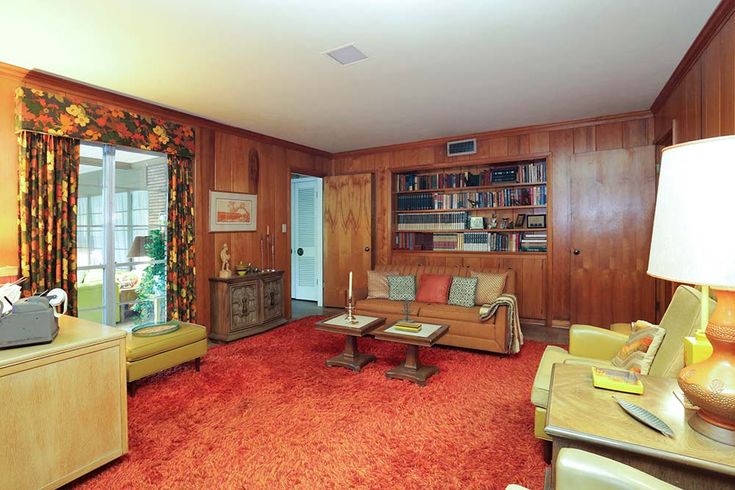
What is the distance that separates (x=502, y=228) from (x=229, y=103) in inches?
147

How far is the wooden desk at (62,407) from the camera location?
1.67m

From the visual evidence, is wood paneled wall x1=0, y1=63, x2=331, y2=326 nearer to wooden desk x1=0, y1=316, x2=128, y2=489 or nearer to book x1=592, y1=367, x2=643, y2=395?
wooden desk x1=0, y1=316, x2=128, y2=489

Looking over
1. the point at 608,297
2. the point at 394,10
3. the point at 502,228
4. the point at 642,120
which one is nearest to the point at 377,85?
the point at 394,10

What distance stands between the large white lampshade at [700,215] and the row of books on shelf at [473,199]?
13.5 feet

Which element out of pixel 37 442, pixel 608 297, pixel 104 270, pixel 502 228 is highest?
pixel 502 228

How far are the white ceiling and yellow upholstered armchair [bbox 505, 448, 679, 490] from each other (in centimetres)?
229

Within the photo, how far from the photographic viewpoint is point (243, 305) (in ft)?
14.8

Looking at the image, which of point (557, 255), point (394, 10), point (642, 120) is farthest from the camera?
point (557, 255)

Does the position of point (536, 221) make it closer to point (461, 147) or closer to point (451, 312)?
point (461, 147)

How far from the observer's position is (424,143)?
218 inches

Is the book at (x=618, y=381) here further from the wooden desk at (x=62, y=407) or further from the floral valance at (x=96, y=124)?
the floral valance at (x=96, y=124)

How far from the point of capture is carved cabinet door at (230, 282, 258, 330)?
441 centimetres

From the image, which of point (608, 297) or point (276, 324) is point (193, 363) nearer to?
point (276, 324)

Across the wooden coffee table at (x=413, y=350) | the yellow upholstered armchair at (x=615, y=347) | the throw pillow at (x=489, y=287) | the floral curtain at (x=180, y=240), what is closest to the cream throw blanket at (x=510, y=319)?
the throw pillow at (x=489, y=287)
